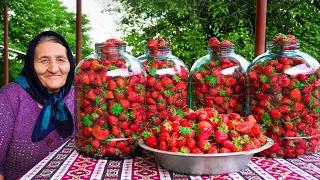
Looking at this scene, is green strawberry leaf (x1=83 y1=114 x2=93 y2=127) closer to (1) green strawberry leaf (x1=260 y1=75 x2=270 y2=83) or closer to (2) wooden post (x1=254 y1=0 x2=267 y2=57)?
(1) green strawberry leaf (x1=260 y1=75 x2=270 y2=83)

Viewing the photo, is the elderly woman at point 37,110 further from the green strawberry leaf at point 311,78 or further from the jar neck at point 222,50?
the green strawberry leaf at point 311,78

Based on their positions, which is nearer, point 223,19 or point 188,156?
point 188,156

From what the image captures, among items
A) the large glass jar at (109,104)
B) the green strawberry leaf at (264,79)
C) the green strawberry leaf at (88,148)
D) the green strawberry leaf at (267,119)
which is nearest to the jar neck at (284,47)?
the green strawberry leaf at (264,79)

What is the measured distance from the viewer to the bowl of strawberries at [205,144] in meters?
0.98

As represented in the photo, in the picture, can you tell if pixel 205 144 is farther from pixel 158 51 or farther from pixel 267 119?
pixel 158 51

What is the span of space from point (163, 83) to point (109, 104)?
0.25 meters

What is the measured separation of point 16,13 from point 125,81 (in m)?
9.92

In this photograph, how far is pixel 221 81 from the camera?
50.9 inches

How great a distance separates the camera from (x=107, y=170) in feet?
3.49

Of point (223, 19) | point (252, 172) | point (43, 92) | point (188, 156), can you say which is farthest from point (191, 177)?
point (223, 19)

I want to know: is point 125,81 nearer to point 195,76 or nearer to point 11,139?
point 195,76

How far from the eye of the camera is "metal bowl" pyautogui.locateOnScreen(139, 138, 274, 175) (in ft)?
3.20

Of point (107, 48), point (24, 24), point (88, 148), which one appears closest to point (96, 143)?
point (88, 148)

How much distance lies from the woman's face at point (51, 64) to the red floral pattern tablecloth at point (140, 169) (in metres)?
0.47
